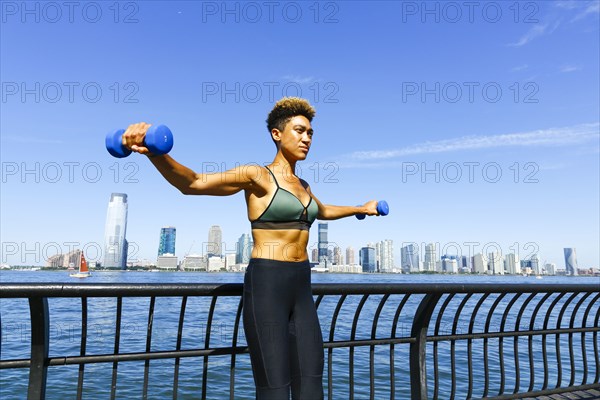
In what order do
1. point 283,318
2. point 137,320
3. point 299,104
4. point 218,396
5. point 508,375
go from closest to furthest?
point 283,318 → point 299,104 → point 218,396 → point 508,375 → point 137,320

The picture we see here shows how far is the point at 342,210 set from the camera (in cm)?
361

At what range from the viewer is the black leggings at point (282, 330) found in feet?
8.30

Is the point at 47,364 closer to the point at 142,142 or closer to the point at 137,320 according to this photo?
the point at 142,142

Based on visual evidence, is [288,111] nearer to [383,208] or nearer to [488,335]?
[383,208]

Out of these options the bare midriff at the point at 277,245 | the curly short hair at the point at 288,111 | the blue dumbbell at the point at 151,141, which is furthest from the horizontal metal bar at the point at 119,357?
the curly short hair at the point at 288,111

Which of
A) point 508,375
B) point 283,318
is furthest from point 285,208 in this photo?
point 508,375

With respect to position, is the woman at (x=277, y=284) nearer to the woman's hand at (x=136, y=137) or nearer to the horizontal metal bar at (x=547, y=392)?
the woman's hand at (x=136, y=137)

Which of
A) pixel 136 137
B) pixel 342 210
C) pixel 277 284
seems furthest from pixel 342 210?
pixel 136 137

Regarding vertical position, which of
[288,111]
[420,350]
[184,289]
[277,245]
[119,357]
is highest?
[288,111]

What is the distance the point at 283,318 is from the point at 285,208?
67 centimetres

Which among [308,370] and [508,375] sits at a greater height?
[308,370]

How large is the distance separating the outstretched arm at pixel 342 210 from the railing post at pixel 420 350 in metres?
0.88

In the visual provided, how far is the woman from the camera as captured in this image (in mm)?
2525

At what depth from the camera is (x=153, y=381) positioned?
33.6ft
